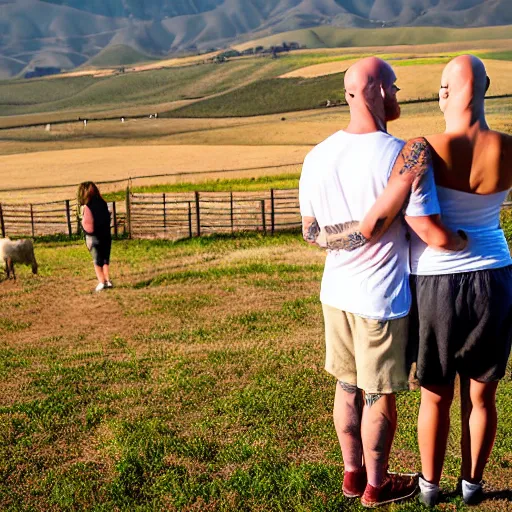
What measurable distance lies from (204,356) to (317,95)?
77985mm

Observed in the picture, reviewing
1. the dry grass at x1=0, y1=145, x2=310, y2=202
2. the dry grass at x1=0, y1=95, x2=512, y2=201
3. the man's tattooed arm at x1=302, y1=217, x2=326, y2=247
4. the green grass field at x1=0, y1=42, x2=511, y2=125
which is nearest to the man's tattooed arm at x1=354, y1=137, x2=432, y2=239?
the man's tattooed arm at x1=302, y1=217, x2=326, y2=247

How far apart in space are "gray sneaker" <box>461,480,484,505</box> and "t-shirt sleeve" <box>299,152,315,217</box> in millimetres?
1668

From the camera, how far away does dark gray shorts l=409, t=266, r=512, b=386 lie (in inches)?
137

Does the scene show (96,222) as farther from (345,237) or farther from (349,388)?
Answer: (345,237)

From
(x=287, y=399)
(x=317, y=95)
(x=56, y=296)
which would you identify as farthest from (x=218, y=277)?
(x=317, y=95)

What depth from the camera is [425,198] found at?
3.32 metres

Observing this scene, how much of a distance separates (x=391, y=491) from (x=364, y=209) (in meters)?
1.58

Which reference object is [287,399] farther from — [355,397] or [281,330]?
[281,330]

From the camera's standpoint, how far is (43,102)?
16588cm

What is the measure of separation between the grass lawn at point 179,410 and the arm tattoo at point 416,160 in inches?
71.9

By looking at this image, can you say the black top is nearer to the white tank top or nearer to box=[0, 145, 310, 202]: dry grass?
the white tank top

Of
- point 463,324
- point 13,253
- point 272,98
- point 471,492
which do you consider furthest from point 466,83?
point 272,98

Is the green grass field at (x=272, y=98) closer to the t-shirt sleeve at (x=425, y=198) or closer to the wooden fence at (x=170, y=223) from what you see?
the wooden fence at (x=170, y=223)

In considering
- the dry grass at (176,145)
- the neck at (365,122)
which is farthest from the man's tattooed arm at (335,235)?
the dry grass at (176,145)
